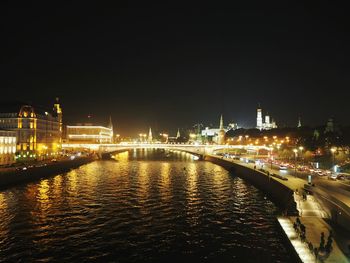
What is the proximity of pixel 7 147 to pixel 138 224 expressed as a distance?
55.2 meters

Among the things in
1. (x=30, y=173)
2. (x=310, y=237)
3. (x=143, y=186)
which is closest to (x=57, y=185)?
(x=30, y=173)

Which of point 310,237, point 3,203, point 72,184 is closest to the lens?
point 310,237

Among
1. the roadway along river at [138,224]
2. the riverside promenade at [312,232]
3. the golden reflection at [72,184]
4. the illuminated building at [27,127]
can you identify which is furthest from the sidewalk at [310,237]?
the illuminated building at [27,127]

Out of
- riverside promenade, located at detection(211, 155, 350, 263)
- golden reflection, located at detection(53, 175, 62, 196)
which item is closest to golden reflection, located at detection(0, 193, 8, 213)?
golden reflection, located at detection(53, 175, 62, 196)

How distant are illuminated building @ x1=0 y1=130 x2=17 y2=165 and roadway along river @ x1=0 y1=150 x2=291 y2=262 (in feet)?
66.4

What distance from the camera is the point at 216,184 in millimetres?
65938

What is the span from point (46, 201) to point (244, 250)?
99.0ft

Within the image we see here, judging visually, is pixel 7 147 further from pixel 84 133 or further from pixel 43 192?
pixel 84 133

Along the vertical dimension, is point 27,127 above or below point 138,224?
above

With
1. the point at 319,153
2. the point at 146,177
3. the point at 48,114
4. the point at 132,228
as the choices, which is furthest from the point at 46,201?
the point at 48,114

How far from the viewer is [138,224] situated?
36.3 m

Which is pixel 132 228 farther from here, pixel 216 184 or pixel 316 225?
pixel 216 184

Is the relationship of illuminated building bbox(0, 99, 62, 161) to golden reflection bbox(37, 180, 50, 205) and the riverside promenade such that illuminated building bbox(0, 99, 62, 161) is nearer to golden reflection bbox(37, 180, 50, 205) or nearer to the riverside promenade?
golden reflection bbox(37, 180, 50, 205)

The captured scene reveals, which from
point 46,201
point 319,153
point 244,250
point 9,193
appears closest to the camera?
point 244,250
